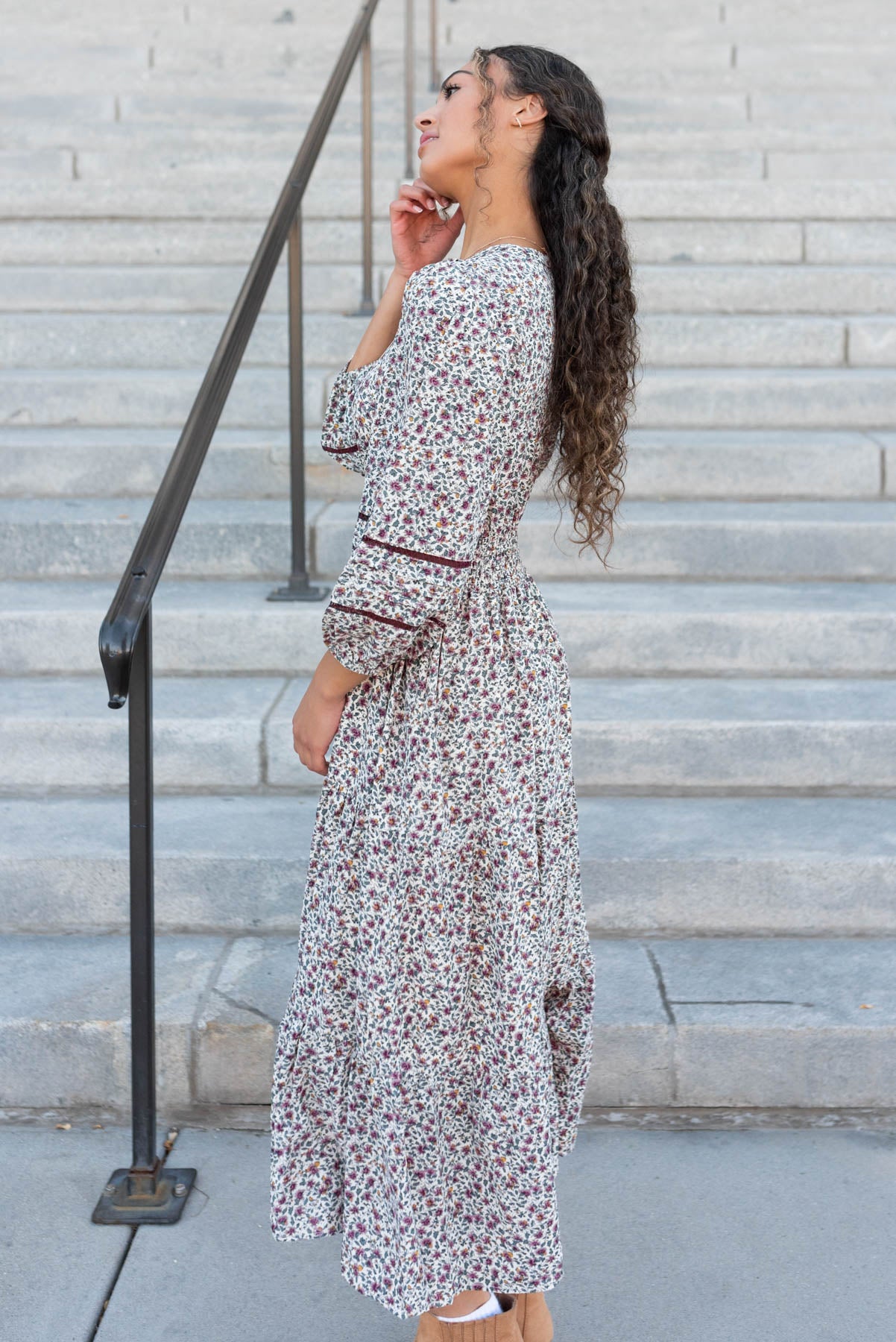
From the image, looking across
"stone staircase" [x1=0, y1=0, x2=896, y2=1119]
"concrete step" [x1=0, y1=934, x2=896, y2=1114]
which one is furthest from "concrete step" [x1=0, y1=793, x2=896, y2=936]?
"concrete step" [x1=0, y1=934, x2=896, y2=1114]

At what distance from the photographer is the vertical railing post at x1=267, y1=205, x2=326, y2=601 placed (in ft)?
11.8

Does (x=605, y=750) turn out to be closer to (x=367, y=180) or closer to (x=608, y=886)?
(x=608, y=886)

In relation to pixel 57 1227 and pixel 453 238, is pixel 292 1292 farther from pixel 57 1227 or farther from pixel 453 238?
pixel 453 238

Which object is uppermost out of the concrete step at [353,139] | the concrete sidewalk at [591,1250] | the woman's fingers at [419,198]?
the concrete step at [353,139]

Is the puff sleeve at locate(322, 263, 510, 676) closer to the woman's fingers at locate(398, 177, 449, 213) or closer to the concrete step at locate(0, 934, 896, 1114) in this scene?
the woman's fingers at locate(398, 177, 449, 213)

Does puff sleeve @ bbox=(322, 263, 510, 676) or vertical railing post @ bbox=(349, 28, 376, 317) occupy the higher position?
A: vertical railing post @ bbox=(349, 28, 376, 317)

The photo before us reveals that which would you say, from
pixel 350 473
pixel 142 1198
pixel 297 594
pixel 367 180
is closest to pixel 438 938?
pixel 142 1198

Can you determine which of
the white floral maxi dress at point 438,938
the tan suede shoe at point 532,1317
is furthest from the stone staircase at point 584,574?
the white floral maxi dress at point 438,938

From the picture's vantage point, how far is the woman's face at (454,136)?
5.30ft

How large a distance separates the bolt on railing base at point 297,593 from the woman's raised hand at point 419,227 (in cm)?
175

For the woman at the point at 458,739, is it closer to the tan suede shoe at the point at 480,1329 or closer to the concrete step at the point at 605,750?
the tan suede shoe at the point at 480,1329

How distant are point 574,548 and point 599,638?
17.4 inches

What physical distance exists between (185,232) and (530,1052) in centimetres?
414

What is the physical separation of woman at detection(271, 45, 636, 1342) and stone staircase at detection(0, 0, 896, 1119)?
2.54 ft
